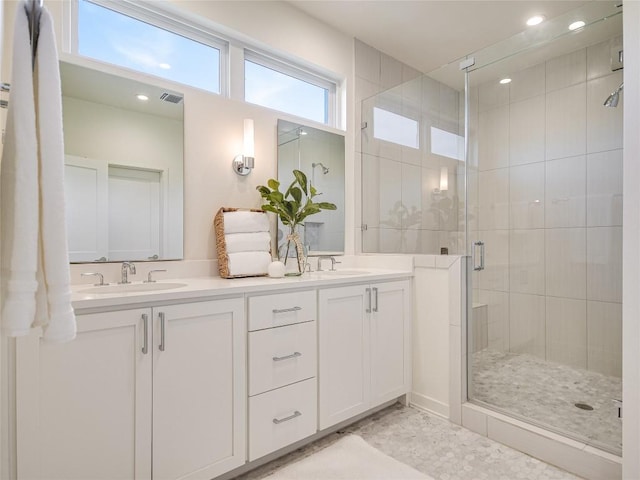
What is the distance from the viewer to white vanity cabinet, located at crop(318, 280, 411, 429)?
1952 millimetres

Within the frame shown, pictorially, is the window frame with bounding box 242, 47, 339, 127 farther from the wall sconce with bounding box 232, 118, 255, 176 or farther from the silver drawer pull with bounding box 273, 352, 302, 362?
the silver drawer pull with bounding box 273, 352, 302, 362

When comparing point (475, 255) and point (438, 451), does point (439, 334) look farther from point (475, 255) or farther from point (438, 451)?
point (438, 451)

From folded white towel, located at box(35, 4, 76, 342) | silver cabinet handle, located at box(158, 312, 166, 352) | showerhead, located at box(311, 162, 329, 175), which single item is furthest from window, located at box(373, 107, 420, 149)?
folded white towel, located at box(35, 4, 76, 342)

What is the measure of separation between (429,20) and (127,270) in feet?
8.68

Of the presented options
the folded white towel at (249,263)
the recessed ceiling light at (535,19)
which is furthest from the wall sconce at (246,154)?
the recessed ceiling light at (535,19)

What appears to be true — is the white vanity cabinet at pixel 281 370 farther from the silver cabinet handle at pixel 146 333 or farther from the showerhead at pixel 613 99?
the showerhead at pixel 613 99

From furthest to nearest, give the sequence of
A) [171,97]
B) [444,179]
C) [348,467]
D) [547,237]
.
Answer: [444,179] → [547,237] → [171,97] → [348,467]

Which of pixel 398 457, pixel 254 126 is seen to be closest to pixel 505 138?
pixel 254 126

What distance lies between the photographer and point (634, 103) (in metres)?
1.49

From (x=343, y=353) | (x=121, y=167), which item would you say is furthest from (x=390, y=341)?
(x=121, y=167)

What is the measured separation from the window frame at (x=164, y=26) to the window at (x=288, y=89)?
0.16 meters

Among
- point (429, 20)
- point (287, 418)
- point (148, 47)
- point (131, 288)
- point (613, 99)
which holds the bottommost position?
point (287, 418)

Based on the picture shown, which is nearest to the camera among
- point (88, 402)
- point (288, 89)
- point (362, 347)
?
point (88, 402)

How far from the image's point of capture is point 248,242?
2197 millimetres
